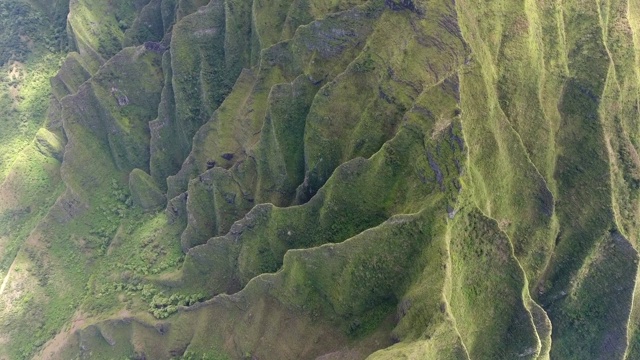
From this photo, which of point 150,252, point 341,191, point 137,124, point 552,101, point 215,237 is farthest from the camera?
point 137,124

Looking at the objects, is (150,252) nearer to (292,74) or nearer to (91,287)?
(91,287)

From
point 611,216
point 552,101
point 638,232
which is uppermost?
point 552,101

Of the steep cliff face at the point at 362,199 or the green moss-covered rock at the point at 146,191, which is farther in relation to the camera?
the green moss-covered rock at the point at 146,191

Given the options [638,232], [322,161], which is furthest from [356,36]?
[638,232]

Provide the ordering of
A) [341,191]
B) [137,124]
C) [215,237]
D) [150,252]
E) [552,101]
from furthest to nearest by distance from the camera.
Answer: [137,124], [150,252], [215,237], [552,101], [341,191]

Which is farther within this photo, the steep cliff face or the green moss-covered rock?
the green moss-covered rock

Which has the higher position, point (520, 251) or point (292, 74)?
point (292, 74)

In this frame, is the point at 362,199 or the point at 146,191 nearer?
the point at 362,199

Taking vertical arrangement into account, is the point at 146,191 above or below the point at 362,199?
below
